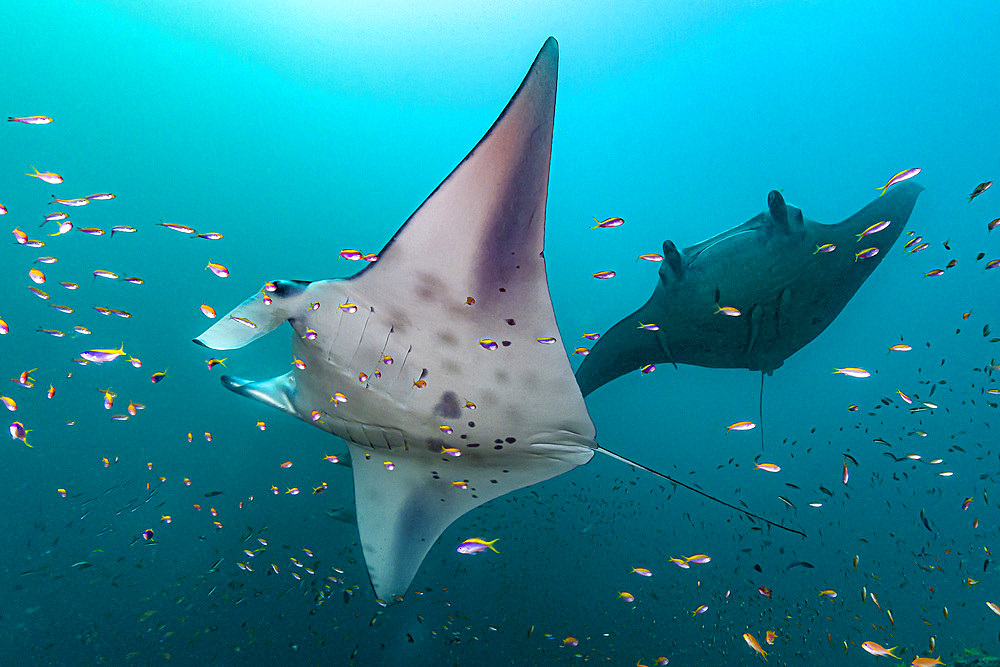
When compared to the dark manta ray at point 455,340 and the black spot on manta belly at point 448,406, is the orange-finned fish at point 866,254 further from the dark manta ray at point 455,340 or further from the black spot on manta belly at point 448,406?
the black spot on manta belly at point 448,406

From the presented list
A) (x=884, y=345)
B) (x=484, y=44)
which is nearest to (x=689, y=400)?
(x=884, y=345)

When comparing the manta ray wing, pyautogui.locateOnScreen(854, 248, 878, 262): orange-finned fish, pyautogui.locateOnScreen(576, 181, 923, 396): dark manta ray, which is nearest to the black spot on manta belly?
the manta ray wing

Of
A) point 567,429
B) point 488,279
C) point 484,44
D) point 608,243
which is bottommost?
point 567,429

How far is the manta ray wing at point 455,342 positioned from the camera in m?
1.80

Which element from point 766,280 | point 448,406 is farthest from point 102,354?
point 766,280

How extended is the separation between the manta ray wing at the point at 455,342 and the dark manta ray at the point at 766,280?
2.06 metres

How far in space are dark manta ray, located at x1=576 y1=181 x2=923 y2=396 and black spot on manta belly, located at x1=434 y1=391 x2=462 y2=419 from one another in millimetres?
2263

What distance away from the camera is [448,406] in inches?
Answer: 99.1

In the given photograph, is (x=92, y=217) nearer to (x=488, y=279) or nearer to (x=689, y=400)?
(x=488, y=279)

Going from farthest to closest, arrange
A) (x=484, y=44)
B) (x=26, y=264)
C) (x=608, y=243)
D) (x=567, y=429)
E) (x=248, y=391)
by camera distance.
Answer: (x=608, y=243), (x=26, y=264), (x=484, y=44), (x=248, y=391), (x=567, y=429)

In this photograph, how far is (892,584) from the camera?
26516 mm

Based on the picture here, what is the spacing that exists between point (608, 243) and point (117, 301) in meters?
18.5

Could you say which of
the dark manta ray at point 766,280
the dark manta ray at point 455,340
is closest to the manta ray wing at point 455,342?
the dark manta ray at point 455,340

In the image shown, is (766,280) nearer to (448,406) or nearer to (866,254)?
(866,254)
